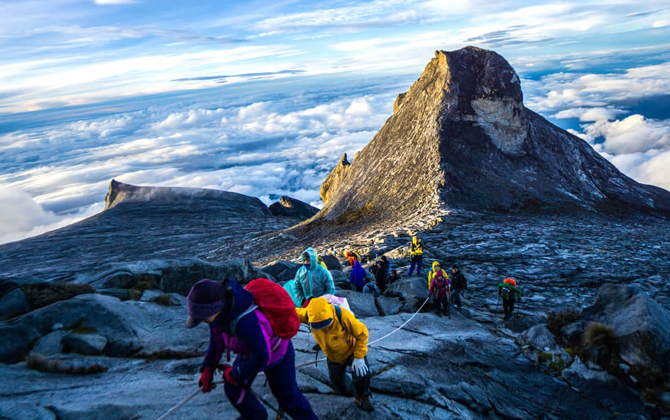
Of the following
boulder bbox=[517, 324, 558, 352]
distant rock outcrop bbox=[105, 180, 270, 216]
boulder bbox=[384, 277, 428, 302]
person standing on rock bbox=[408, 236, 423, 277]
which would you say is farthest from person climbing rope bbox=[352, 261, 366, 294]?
distant rock outcrop bbox=[105, 180, 270, 216]

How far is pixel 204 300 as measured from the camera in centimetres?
560

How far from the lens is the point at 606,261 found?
24.8 metres

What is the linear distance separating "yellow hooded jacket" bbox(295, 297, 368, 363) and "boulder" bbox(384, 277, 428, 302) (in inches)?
416

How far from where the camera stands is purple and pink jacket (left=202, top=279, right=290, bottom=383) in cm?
576

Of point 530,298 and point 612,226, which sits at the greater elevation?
point 530,298

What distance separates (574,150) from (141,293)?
205 feet

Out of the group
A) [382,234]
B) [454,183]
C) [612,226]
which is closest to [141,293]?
[382,234]

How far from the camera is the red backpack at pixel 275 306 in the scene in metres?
6.13

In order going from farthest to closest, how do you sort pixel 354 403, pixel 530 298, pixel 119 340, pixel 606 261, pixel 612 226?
pixel 612 226 < pixel 606 261 < pixel 530 298 < pixel 119 340 < pixel 354 403

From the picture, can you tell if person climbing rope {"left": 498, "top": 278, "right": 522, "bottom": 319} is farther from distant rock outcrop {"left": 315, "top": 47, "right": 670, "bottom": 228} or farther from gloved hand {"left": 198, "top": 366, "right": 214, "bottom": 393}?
distant rock outcrop {"left": 315, "top": 47, "right": 670, "bottom": 228}

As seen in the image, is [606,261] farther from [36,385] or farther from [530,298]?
[36,385]

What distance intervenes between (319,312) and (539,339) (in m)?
8.44

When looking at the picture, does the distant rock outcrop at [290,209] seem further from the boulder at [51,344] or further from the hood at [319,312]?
the hood at [319,312]

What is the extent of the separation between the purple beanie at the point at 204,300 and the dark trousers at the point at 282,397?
1581 millimetres
